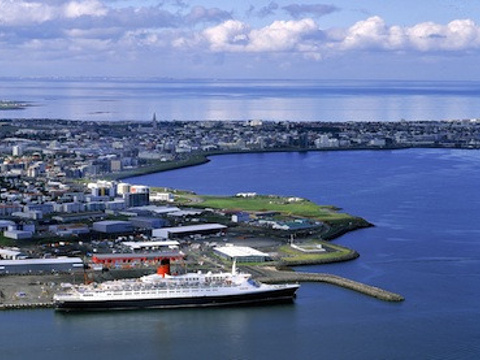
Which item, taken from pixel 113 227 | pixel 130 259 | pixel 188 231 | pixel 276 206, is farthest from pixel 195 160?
pixel 130 259

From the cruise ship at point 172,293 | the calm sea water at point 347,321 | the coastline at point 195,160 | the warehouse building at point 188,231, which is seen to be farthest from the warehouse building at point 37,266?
the coastline at point 195,160

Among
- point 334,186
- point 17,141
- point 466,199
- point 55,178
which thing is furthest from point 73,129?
point 466,199

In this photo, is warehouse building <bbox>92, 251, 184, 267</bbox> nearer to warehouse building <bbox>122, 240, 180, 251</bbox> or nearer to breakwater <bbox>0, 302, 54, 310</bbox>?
warehouse building <bbox>122, 240, 180, 251</bbox>

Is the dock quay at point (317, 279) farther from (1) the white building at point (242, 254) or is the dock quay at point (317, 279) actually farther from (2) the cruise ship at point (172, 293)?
(2) the cruise ship at point (172, 293)

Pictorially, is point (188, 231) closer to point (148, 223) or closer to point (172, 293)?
point (148, 223)

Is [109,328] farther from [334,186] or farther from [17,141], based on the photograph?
[17,141]

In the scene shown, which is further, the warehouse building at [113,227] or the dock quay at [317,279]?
the warehouse building at [113,227]

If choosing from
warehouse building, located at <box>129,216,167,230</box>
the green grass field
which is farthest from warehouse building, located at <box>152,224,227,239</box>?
the green grass field
